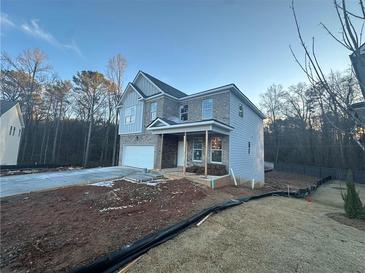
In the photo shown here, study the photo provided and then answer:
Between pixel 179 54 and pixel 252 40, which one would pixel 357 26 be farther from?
pixel 179 54

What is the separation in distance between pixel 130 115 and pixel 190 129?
26.8 feet

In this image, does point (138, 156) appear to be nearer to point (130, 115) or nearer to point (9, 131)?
point (130, 115)

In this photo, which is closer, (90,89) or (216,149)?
(216,149)

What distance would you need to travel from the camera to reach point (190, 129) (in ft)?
32.6

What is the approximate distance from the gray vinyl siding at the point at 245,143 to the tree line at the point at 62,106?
1693 cm

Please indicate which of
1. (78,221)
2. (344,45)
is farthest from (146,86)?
(344,45)

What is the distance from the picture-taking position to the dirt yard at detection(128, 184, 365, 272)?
2.60 metres

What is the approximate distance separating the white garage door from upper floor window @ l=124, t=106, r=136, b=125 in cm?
236

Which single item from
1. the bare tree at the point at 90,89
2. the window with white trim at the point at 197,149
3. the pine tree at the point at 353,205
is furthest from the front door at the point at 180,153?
the bare tree at the point at 90,89

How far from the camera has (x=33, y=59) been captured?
21375mm

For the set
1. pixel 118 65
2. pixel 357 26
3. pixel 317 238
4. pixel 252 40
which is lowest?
pixel 317 238

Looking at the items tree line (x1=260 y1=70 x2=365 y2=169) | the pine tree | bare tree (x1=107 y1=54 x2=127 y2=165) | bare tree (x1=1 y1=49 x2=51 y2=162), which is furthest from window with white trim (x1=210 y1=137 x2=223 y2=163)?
bare tree (x1=1 y1=49 x2=51 y2=162)

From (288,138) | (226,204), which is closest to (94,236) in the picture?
(226,204)

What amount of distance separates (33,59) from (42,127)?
33.5 feet
